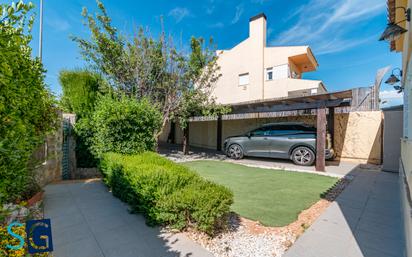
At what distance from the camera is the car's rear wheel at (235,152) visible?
→ 9.98 metres

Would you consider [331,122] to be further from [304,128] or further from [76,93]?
[76,93]

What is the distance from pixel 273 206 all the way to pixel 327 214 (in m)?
0.93

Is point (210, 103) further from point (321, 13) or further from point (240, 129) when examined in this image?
point (321, 13)

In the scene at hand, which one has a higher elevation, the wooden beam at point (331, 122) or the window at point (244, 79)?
the window at point (244, 79)

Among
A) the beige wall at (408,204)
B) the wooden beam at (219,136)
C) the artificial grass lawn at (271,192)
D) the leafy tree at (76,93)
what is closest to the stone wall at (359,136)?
the artificial grass lawn at (271,192)

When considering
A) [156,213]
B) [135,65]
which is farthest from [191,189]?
[135,65]

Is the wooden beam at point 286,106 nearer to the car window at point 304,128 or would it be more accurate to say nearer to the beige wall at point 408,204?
the car window at point 304,128

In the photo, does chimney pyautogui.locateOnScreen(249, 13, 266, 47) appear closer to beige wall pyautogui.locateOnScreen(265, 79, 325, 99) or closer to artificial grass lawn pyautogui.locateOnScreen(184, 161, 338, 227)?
beige wall pyautogui.locateOnScreen(265, 79, 325, 99)

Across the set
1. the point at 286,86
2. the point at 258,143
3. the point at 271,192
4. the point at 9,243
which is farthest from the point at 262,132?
the point at 9,243

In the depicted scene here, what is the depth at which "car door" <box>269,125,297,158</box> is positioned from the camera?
8531mm

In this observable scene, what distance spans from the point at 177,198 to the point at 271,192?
2.87m

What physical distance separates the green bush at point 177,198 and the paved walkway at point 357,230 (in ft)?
3.30

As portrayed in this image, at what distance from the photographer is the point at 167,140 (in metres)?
19.6

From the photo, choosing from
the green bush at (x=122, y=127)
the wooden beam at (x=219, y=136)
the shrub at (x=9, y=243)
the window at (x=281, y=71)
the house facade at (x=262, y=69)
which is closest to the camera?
the shrub at (x=9, y=243)
